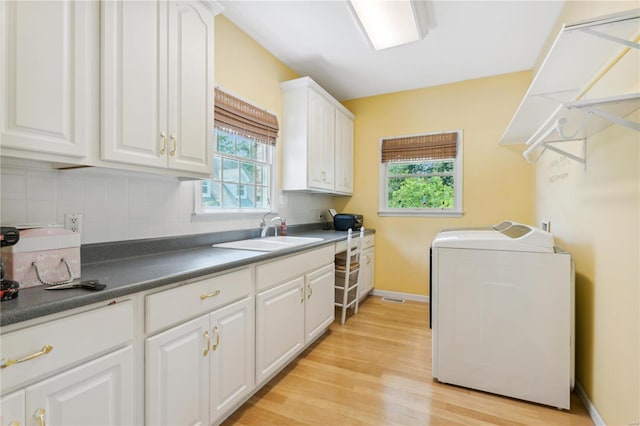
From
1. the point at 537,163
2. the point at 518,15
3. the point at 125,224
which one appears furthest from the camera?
the point at 537,163

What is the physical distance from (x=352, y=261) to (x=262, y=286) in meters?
1.64

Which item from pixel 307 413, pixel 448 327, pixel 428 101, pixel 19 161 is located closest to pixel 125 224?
pixel 19 161

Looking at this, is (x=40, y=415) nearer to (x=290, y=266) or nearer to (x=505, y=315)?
(x=290, y=266)

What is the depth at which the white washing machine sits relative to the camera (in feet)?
5.84

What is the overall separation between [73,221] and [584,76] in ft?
8.51

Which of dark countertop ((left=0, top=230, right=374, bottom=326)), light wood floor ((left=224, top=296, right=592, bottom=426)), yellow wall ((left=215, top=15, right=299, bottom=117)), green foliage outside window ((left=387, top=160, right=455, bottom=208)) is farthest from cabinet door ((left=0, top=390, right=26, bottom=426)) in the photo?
green foliage outside window ((left=387, top=160, right=455, bottom=208))

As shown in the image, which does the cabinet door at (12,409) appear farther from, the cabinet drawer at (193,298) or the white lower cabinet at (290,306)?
the white lower cabinet at (290,306)

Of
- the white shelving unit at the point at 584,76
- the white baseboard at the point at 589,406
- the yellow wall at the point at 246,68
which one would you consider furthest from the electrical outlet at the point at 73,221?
the white baseboard at the point at 589,406

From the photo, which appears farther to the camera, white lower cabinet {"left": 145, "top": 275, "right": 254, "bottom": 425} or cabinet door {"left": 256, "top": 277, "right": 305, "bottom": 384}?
cabinet door {"left": 256, "top": 277, "right": 305, "bottom": 384}

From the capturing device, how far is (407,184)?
13.0 ft

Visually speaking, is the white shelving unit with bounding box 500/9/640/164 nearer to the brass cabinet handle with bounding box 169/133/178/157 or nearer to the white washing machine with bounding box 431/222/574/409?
the white washing machine with bounding box 431/222/574/409

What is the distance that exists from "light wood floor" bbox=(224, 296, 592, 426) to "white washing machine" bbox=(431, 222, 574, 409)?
4.2 inches

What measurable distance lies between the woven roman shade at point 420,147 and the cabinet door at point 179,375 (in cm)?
318

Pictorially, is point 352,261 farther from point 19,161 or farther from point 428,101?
point 19,161
